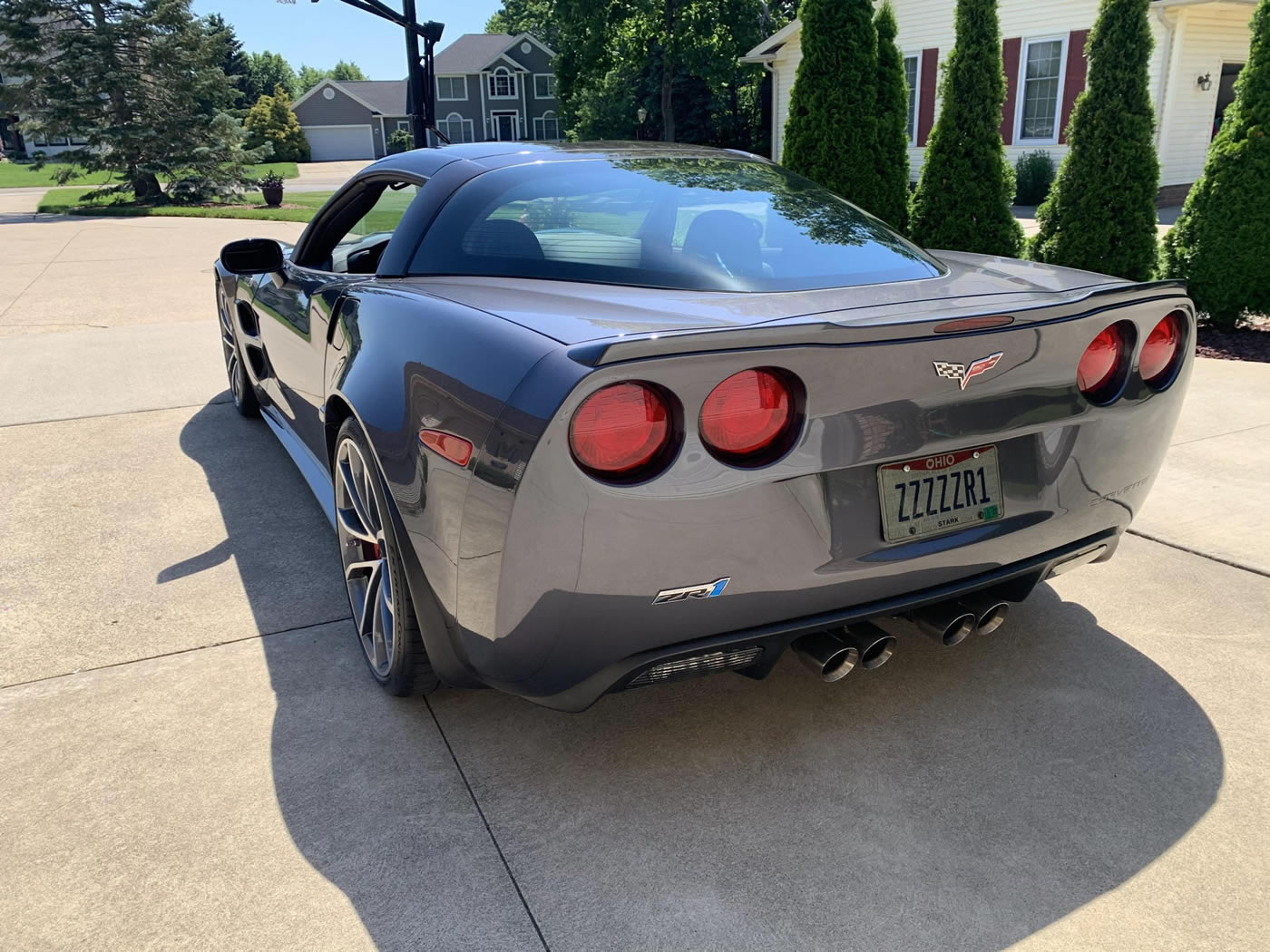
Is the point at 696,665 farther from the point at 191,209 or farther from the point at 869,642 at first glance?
the point at 191,209

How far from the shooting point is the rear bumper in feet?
6.77

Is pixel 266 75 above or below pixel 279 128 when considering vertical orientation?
above

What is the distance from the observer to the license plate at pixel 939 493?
2.15 meters

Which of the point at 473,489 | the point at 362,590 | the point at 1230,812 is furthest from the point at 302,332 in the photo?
the point at 1230,812

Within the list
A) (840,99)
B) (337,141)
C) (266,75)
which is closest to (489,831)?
(840,99)

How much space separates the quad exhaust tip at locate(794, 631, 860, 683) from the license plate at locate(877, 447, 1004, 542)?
30 cm

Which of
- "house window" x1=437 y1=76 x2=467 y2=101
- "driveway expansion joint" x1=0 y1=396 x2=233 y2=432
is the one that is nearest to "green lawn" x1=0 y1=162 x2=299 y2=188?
"house window" x1=437 y1=76 x2=467 y2=101

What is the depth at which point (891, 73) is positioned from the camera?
9.78 meters

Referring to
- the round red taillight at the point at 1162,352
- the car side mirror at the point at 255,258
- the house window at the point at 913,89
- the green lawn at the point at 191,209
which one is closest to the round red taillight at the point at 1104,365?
the round red taillight at the point at 1162,352

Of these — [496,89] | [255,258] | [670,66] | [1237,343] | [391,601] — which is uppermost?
[496,89]

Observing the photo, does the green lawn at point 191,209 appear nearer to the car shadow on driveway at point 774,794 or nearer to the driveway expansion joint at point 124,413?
the driveway expansion joint at point 124,413

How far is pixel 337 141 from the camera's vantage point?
245ft

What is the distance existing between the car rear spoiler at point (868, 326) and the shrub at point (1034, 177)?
18.7 meters

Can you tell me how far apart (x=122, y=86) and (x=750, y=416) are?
28482 mm
